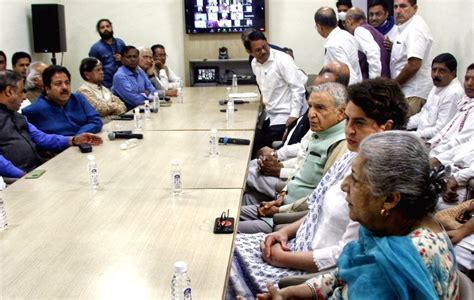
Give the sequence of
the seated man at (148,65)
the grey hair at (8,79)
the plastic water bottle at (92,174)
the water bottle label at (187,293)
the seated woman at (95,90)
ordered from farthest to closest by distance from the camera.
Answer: the seated man at (148,65) < the seated woman at (95,90) < the grey hair at (8,79) < the plastic water bottle at (92,174) < the water bottle label at (187,293)

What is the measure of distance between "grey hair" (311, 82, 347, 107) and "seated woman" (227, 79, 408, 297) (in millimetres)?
555

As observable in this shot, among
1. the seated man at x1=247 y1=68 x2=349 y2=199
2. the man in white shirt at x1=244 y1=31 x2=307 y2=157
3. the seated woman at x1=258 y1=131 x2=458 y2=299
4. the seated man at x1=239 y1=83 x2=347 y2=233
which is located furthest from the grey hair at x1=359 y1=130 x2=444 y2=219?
the man in white shirt at x1=244 y1=31 x2=307 y2=157

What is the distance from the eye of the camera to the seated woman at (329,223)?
2059 millimetres

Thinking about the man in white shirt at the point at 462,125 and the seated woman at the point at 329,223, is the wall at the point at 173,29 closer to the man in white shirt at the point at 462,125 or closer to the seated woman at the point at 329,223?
the man in white shirt at the point at 462,125

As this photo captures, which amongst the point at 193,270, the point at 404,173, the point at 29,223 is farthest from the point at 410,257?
the point at 29,223

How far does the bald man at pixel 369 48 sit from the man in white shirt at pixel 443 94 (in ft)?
2.84

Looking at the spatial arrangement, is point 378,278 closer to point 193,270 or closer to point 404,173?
point 404,173

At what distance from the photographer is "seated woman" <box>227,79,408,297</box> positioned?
6.75ft

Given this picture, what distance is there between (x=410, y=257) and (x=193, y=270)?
2.36 ft

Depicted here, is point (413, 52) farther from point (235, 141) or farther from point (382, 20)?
point (235, 141)

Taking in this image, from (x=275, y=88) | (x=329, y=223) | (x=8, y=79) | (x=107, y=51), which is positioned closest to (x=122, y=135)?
(x=8, y=79)

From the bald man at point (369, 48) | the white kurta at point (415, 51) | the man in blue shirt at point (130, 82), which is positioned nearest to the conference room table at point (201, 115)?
the man in blue shirt at point (130, 82)

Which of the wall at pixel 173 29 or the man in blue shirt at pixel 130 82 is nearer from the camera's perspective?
the man in blue shirt at pixel 130 82

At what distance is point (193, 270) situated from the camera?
173 cm
